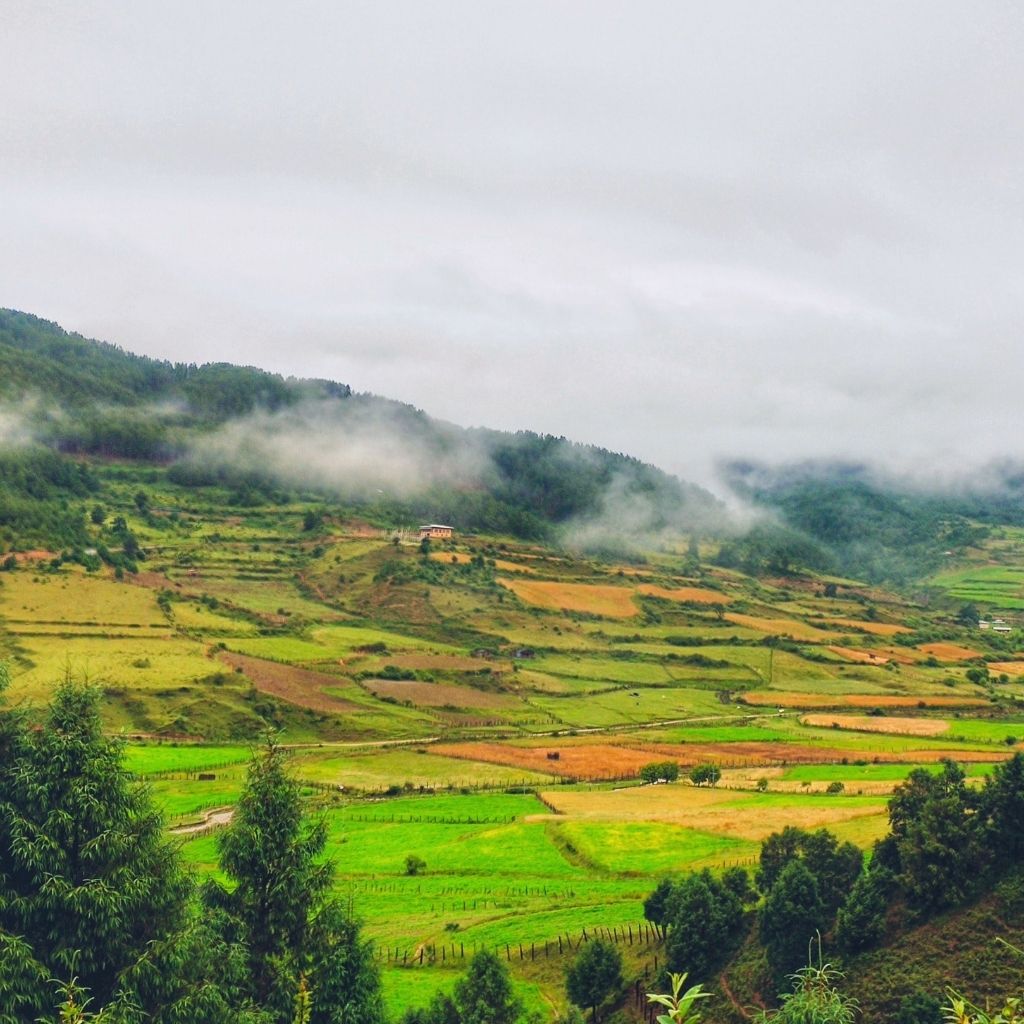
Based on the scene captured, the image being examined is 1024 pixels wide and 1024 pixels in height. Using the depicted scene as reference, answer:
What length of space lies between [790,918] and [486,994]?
14768 millimetres

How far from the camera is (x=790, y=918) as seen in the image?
43156mm

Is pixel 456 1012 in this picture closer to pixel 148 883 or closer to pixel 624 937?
pixel 624 937

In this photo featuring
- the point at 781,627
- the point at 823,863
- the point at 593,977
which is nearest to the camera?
the point at 593,977

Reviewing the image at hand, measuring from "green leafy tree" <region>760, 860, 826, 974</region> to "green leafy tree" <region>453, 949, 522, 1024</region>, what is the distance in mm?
12723

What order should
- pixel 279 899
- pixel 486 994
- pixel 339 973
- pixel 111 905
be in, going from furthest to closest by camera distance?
pixel 486 994 → pixel 339 973 → pixel 279 899 → pixel 111 905

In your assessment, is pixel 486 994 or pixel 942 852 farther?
pixel 942 852

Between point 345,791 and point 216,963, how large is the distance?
65286mm

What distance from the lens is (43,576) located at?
139 meters

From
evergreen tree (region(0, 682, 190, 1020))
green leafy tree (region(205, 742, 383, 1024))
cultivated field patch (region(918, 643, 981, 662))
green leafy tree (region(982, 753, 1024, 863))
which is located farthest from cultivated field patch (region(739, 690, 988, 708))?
evergreen tree (region(0, 682, 190, 1020))

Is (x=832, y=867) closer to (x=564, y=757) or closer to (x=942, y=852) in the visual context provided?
(x=942, y=852)

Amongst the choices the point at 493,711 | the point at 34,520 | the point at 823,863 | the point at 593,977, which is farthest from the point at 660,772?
the point at 34,520

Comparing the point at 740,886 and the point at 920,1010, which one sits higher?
the point at 920,1010

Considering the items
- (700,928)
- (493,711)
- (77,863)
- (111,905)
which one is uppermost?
(77,863)

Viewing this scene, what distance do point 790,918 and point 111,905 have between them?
32542 mm
